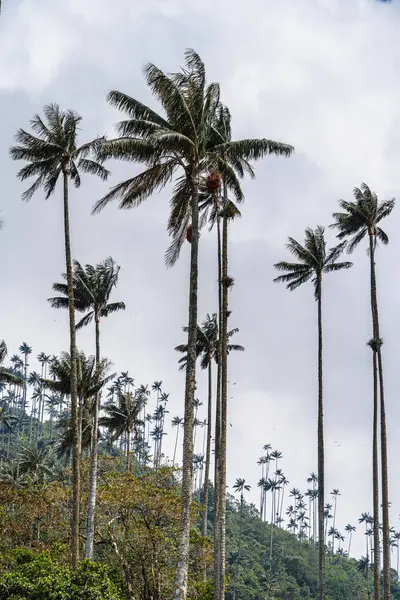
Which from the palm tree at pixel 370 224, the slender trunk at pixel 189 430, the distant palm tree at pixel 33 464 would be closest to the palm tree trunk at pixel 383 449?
the palm tree at pixel 370 224

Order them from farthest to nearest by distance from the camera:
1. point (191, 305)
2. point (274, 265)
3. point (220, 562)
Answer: point (274, 265) < point (220, 562) < point (191, 305)

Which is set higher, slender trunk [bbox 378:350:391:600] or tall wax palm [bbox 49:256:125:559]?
tall wax palm [bbox 49:256:125:559]

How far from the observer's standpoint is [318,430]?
3145 centimetres

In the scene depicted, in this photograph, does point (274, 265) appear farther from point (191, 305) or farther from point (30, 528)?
point (30, 528)

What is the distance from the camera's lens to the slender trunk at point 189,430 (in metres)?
15.4

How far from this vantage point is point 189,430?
1683 cm

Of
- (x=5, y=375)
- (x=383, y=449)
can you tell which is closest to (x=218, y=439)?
(x=383, y=449)

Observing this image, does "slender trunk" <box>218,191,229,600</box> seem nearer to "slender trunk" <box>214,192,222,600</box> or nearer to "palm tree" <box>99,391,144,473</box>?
"slender trunk" <box>214,192,222,600</box>

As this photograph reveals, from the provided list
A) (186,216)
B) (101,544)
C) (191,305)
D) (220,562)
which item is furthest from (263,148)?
(101,544)

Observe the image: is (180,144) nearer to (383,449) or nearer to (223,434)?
(223,434)

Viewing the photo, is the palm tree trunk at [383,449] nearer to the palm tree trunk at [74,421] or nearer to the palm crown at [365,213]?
the palm crown at [365,213]

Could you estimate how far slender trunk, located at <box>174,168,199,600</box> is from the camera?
607 inches

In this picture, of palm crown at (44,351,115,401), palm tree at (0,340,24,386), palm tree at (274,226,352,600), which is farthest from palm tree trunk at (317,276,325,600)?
palm tree at (0,340,24,386)

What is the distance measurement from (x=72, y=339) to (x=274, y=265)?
13211mm
